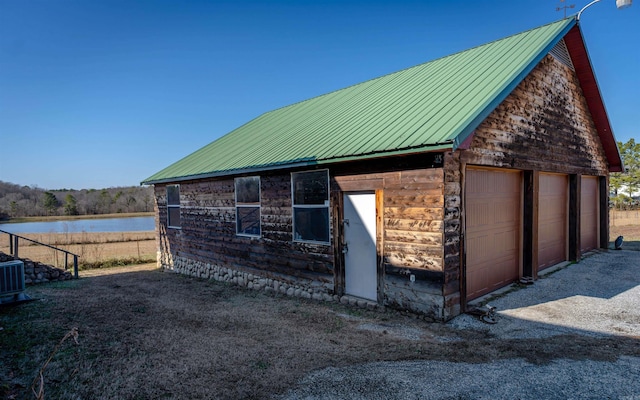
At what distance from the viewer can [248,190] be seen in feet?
32.9

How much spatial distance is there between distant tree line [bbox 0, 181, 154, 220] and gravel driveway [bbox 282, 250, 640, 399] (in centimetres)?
7167

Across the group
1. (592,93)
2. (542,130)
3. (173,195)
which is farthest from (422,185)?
(173,195)

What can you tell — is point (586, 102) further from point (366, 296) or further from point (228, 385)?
point (228, 385)

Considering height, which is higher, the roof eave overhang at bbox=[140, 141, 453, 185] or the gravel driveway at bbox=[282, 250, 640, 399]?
the roof eave overhang at bbox=[140, 141, 453, 185]

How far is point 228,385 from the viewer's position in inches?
163

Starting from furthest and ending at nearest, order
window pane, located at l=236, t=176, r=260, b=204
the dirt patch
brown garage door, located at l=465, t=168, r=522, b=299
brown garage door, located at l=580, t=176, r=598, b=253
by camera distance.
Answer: brown garage door, located at l=580, t=176, r=598, b=253, window pane, located at l=236, t=176, r=260, b=204, brown garage door, located at l=465, t=168, r=522, b=299, the dirt patch

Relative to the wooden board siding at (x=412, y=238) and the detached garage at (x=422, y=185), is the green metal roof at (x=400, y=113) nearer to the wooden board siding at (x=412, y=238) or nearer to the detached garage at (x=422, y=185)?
the detached garage at (x=422, y=185)

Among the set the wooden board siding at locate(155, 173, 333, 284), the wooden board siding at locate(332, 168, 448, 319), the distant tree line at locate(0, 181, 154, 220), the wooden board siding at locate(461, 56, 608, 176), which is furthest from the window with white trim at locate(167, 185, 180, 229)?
the distant tree line at locate(0, 181, 154, 220)

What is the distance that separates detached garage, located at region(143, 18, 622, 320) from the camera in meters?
6.34

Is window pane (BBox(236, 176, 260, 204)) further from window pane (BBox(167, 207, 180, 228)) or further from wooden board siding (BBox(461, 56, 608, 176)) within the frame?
wooden board siding (BBox(461, 56, 608, 176))

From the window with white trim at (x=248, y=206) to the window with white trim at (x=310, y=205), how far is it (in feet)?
5.02

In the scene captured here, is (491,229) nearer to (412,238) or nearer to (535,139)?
(412,238)

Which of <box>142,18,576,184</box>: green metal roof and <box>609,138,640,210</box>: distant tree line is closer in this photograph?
<box>142,18,576,184</box>: green metal roof

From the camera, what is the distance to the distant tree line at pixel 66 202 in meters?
72.6
